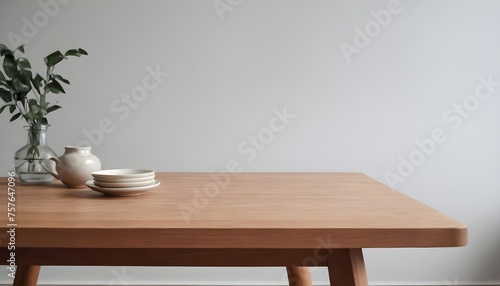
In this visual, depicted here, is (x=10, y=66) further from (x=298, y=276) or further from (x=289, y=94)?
(x=289, y=94)

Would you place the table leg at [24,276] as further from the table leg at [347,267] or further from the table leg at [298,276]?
the table leg at [347,267]

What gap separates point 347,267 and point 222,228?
11.7 inches

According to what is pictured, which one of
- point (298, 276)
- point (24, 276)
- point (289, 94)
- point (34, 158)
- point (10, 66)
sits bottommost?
point (298, 276)

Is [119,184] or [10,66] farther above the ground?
[10,66]

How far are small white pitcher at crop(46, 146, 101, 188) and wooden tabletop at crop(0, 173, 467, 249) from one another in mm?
66

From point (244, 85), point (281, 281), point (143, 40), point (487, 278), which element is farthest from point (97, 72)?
point (487, 278)

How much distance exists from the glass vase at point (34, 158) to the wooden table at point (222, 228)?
0.51ft

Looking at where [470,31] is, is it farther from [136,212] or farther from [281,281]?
[136,212]

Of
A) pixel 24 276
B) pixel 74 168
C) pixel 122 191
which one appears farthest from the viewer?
pixel 24 276

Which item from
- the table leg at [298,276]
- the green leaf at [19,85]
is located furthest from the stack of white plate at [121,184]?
the table leg at [298,276]

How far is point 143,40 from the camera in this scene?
2861mm

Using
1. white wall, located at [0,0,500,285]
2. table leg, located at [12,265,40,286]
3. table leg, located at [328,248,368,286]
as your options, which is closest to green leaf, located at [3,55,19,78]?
table leg, located at [12,265,40,286]

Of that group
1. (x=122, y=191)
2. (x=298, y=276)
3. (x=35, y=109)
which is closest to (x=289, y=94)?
(x=298, y=276)

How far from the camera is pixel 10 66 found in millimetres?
1616
